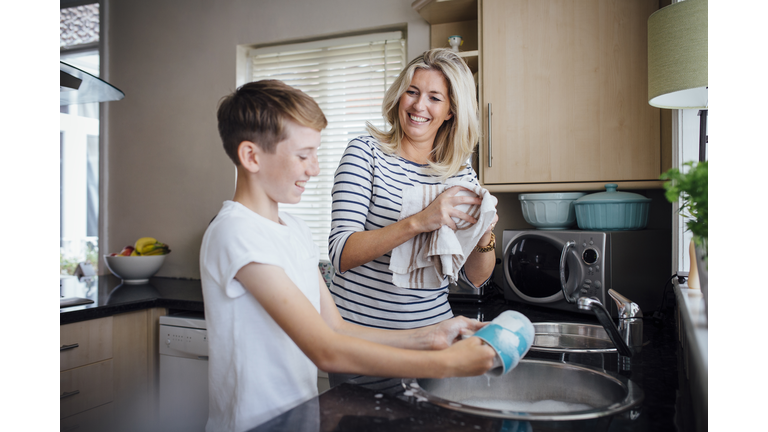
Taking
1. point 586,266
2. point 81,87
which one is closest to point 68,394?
point 81,87

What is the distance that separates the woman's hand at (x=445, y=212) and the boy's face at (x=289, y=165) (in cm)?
38

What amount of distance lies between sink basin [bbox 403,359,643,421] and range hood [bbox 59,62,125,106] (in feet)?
3.83

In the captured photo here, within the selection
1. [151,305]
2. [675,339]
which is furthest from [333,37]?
[675,339]

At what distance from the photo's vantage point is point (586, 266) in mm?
1636

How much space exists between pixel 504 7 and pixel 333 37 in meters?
0.96

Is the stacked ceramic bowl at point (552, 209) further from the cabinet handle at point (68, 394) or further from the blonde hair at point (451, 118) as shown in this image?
the cabinet handle at point (68, 394)

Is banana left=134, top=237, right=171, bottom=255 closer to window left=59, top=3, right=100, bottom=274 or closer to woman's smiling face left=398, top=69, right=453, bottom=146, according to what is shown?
window left=59, top=3, right=100, bottom=274

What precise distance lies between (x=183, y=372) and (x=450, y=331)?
1592 mm

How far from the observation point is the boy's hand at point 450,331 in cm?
83

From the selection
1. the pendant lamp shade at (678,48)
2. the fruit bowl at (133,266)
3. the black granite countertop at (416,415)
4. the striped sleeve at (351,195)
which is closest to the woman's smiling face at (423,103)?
the striped sleeve at (351,195)

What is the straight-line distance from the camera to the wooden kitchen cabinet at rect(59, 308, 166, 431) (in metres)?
1.81

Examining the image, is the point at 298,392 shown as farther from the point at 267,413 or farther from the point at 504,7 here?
the point at 504,7
